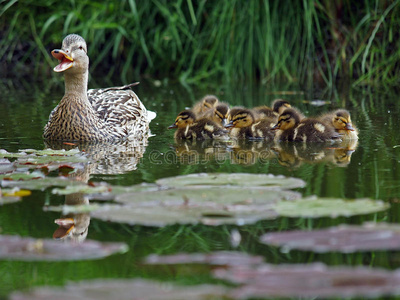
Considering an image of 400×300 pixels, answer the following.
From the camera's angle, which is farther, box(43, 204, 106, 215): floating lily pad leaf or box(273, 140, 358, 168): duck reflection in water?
box(273, 140, 358, 168): duck reflection in water

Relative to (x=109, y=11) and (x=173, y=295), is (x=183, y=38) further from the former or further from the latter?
(x=173, y=295)

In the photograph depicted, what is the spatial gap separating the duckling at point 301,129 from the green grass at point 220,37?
10.3 ft

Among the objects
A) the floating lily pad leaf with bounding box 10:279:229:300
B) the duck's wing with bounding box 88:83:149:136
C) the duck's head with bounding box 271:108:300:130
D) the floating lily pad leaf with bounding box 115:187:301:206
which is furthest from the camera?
the duck's wing with bounding box 88:83:149:136

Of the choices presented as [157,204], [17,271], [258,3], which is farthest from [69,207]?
[258,3]

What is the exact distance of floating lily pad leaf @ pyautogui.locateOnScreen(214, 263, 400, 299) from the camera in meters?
2.28

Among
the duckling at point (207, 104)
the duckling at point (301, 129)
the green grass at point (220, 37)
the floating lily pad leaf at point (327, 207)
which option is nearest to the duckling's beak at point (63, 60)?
the duckling at point (301, 129)

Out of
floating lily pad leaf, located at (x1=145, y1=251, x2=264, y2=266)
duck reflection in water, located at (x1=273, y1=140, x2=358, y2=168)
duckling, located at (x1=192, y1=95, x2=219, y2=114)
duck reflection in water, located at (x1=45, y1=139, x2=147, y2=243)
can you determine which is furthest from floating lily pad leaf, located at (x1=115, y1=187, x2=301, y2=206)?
duckling, located at (x1=192, y1=95, x2=219, y2=114)

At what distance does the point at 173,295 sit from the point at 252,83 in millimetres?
7175

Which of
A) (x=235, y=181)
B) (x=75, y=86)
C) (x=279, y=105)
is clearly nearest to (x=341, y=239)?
(x=235, y=181)

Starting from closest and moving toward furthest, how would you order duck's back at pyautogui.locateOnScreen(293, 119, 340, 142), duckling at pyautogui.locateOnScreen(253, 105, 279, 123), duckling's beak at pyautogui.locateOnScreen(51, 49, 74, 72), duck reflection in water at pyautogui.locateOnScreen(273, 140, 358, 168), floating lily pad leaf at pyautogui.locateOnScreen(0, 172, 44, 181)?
floating lily pad leaf at pyautogui.locateOnScreen(0, 172, 44, 181) < duck reflection in water at pyautogui.locateOnScreen(273, 140, 358, 168) < duckling's beak at pyautogui.locateOnScreen(51, 49, 74, 72) < duck's back at pyautogui.locateOnScreen(293, 119, 340, 142) < duckling at pyautogui.locateOnScreen(253, 105, 279, 123)

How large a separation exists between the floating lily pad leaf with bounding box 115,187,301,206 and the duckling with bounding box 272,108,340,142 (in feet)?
6.30

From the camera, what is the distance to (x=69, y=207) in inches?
129

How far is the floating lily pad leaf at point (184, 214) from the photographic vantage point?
9.92ft

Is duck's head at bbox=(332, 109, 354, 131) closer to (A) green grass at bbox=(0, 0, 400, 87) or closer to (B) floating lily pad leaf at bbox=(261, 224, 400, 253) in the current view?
(B) floating lily pad leaf at bbox=(261, 224, 400, 253)
